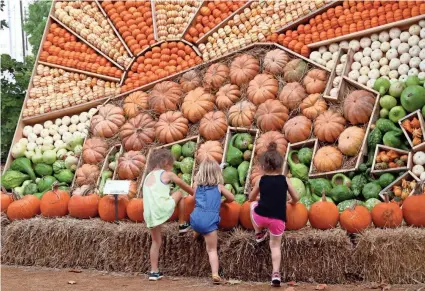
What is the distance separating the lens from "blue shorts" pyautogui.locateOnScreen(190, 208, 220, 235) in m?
5.83

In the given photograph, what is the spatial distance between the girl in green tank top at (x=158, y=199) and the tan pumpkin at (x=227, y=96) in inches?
87.1

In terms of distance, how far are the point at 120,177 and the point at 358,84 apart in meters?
3.16

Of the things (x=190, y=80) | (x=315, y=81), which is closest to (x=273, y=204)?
(x=315, y=81)

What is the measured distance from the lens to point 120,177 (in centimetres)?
812

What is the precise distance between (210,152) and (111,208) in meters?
1.49

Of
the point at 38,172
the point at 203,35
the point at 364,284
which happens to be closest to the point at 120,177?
the point at 38,172

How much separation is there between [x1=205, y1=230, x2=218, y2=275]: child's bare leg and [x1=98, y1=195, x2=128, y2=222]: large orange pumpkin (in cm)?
139

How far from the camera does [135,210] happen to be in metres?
6.75

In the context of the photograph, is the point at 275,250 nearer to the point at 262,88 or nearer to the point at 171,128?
the point at 262,88

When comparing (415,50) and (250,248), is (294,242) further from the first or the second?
(415,50)

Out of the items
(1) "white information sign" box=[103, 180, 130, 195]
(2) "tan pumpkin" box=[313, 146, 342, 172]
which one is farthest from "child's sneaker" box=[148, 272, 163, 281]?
(2) "tan pumpkin" box=[313, 146, 342, 172]

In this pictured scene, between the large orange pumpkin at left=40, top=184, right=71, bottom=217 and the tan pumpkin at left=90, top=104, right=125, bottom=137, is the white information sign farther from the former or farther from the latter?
the tan pumpkin at left=90, top=104, right=125, bottom=137

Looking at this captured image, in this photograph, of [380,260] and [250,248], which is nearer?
[380,260]

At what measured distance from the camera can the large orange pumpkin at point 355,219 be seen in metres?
5.78
